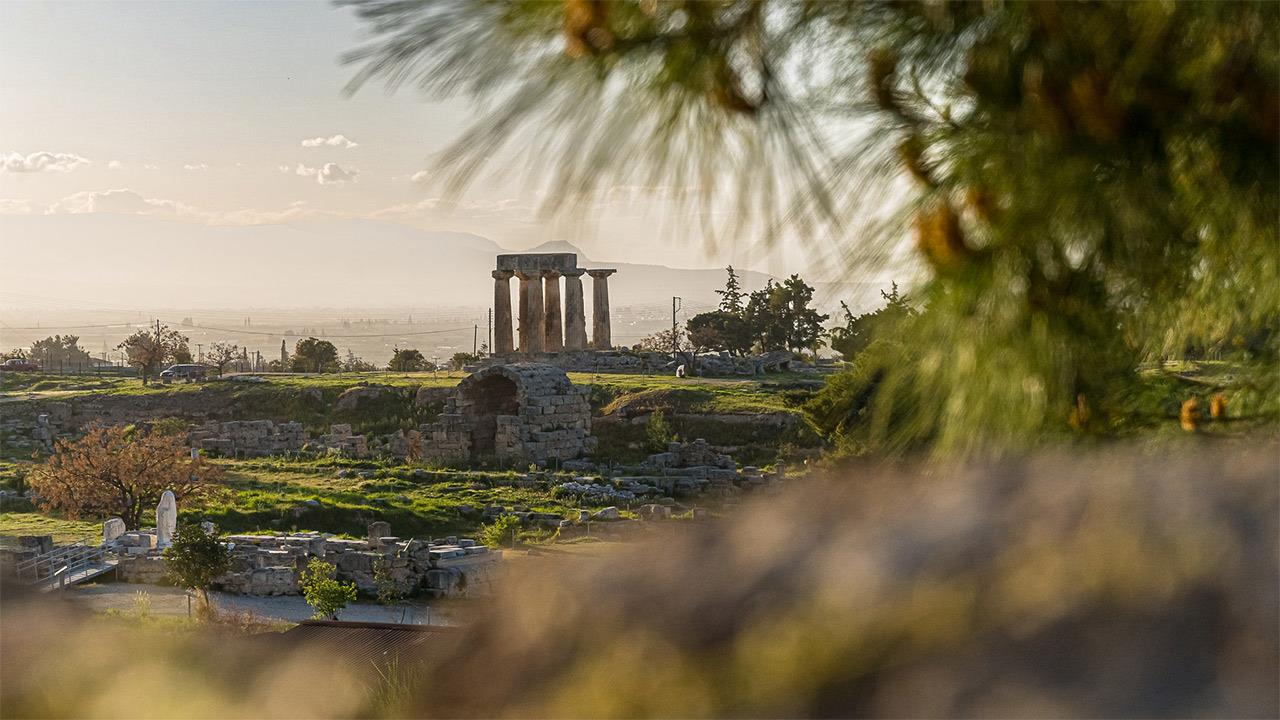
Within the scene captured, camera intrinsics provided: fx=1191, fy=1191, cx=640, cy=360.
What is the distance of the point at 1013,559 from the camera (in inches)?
58.0

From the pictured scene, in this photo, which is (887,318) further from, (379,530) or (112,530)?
(112,530)

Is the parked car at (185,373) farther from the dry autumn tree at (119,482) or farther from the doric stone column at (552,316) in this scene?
the dry autumn tree at (119,482)

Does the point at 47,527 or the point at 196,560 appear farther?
the point at 47,527

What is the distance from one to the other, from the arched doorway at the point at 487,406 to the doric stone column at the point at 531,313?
11.8 meters

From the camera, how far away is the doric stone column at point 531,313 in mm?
41688

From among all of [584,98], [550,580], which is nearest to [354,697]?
[550,580]

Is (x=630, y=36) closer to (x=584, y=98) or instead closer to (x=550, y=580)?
(x=584, y=98)

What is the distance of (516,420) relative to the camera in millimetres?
27234

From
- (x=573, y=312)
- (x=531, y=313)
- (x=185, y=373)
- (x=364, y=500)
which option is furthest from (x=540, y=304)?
(x=364, y=500)

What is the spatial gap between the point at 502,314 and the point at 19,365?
61.0ft

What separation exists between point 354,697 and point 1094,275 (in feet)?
7.15

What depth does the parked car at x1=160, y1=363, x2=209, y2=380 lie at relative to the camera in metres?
38.1

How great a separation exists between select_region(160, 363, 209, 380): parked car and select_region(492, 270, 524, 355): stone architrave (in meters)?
9.80

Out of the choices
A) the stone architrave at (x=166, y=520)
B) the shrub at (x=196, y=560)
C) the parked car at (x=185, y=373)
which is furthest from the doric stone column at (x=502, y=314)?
the shrub at (x=196, y=560)
